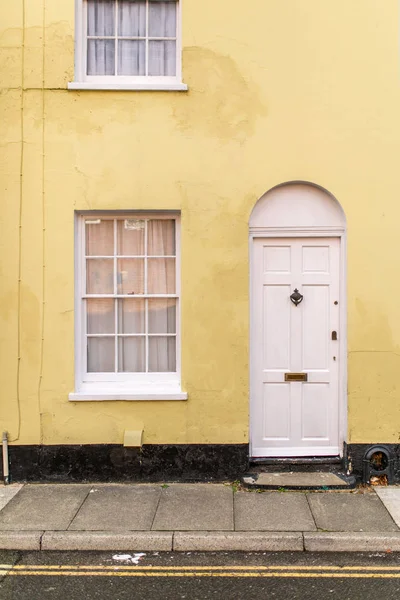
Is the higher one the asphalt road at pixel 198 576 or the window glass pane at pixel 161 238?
the window glass pane at pixel 161 238

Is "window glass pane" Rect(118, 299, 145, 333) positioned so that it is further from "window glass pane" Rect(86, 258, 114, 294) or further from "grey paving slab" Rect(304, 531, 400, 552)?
"grey paving slab" Rect(304, 531, 400, 552)

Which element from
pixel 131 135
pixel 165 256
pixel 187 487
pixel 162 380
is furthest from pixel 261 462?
pixel 131 135

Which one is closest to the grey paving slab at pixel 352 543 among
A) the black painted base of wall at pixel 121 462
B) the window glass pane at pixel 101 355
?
the black painted base of wall at pixel 121 462

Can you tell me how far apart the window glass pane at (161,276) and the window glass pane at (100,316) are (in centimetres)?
55

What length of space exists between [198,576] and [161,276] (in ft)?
11.9

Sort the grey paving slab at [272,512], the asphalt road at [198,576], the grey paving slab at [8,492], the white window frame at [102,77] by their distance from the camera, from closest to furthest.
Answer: the asphalt road at [198,576] → the grey paving slab at [272,512] → the grey paving slab at [8,492] → the white window frame at [102,77]

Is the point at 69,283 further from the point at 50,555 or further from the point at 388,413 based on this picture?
the point at 388,413

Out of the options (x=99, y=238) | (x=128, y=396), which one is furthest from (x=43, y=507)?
(x=99, y=238)

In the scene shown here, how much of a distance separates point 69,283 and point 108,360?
43.2 inches

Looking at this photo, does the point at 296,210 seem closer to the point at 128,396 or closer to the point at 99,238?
the point at 99,238

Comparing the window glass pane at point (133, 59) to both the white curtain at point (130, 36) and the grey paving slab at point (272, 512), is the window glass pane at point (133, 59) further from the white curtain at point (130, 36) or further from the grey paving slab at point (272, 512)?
the grey paving slab at point (272, 512)

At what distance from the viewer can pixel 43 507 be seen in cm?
675

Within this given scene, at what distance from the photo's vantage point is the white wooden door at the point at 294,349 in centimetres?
768

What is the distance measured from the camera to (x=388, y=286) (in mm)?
7465
